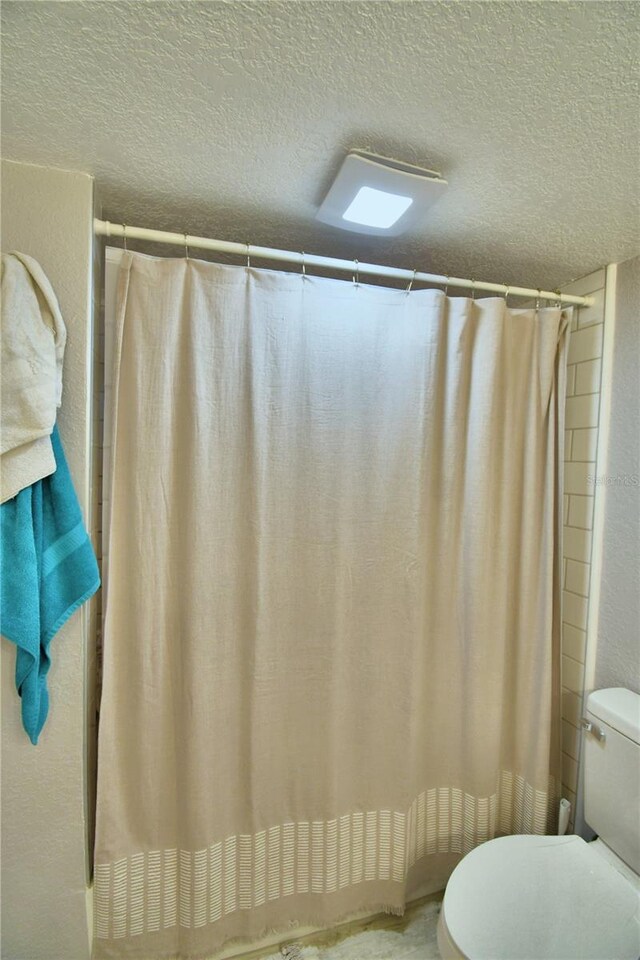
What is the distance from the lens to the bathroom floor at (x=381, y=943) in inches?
50.9

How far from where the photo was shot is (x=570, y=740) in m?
1.54

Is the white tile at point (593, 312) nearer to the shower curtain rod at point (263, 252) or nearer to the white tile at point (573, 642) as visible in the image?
the shower curtain rod at point (263, 252)

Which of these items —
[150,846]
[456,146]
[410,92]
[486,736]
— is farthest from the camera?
[486,736]

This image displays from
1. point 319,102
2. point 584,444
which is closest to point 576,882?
point 584,444

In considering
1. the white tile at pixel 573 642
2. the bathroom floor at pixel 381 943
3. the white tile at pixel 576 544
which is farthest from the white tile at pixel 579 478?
the bathroom floor at pixel 381 943

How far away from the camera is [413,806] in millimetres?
1379

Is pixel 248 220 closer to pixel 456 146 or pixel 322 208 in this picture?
pixel 322 208

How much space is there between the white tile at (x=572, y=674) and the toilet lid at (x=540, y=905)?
0.47 metres

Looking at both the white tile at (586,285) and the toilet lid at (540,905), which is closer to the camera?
the toilet lid at (540,905)

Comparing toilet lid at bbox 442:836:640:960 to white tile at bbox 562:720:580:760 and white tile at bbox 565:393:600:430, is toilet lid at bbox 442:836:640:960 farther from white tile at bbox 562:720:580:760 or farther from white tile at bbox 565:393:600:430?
white tile at bbox 565:393:600:430

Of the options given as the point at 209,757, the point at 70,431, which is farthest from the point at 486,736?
the point at 70,431

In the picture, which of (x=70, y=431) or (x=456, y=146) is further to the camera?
(x=70, y=431)

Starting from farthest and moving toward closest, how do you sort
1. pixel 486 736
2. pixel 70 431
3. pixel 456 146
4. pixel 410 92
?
pixel 486 736
pixel 70 431
pixel 456 146
pixel 410 92

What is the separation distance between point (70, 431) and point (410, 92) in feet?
3.28
